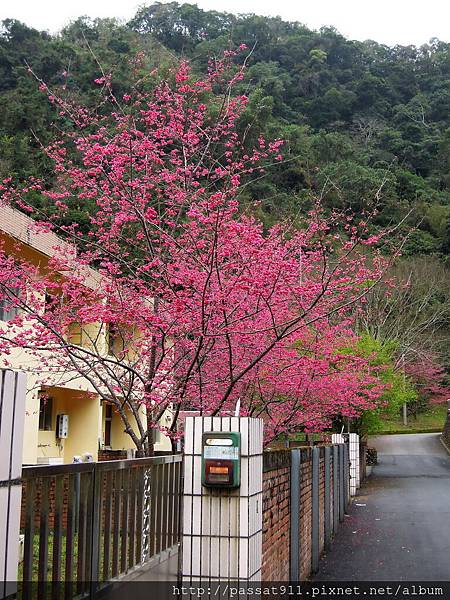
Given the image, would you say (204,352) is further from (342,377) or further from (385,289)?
(385,289)

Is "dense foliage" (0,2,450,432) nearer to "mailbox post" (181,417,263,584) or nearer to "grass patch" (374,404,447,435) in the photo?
"grass patch" (374,404,447,435)

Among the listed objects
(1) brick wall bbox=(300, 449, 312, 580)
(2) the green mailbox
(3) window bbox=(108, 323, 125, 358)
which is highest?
(3) window bbox=(108, 323, 125, 358)

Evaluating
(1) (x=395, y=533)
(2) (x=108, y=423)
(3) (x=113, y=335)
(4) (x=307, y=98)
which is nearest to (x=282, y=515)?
(1) (x=395, y=533)

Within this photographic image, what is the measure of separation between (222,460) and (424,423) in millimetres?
44786

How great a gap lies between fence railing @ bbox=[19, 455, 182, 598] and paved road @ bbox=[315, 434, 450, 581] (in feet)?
12.5

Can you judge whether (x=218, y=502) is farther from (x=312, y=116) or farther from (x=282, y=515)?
(x=312, y=116)

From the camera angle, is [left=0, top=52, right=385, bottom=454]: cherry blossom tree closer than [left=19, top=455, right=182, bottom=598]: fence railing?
No

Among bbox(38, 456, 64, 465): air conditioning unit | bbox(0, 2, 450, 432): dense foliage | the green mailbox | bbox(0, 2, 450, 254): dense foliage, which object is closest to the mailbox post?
the green mailbox

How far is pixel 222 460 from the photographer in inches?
181

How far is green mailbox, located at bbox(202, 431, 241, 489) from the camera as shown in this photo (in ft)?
15.1

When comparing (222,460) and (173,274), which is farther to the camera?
(173,274)

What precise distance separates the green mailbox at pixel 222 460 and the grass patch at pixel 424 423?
41156 mm

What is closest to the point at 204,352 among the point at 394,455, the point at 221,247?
the point at 221,247

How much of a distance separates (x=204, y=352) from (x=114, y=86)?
18473 mm
